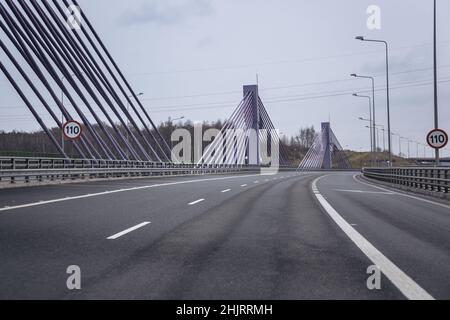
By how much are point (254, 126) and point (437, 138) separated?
51811mm

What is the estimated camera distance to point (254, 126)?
71.4 m

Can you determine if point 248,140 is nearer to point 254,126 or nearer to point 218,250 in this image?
point 254,126

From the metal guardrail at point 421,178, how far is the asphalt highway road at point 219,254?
26.1 feet

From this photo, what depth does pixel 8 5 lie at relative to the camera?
2514cm

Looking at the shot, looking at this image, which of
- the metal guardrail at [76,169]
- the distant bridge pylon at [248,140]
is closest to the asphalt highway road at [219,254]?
the metal guardrail at [76,169]

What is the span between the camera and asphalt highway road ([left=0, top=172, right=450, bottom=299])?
4.44 m

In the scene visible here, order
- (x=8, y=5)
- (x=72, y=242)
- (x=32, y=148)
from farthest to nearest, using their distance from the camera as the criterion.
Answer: (x=32, y=148), (x=8, y=5), (x=72, y=242)

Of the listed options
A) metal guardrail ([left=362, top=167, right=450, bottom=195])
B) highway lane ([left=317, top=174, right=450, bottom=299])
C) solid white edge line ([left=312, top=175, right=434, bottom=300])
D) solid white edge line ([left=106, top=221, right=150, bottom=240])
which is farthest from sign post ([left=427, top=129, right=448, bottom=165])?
solid white edge line ([left=106, top=221, right=150, bottom=240])

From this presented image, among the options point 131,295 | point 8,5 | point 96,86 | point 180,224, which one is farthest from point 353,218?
point 96,86

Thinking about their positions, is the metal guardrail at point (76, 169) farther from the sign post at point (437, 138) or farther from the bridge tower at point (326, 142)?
the bridge tower at point (326, 142)

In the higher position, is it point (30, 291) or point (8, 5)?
point (8, 5)

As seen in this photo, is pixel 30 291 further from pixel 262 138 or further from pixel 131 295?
pixel 262 138
